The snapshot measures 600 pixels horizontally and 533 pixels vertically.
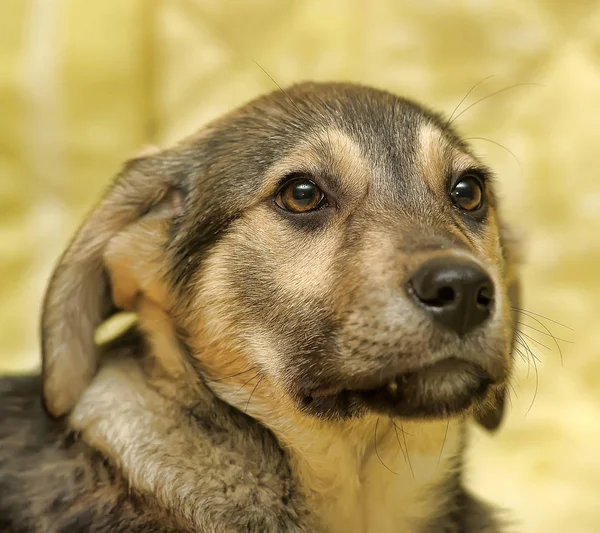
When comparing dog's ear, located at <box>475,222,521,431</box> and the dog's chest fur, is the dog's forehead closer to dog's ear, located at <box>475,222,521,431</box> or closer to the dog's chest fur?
dog's ear, located at <box>475,222,521,431</box>

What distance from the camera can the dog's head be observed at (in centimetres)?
138

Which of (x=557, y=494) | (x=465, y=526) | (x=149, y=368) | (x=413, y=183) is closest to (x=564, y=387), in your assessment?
(x=557, y=494)

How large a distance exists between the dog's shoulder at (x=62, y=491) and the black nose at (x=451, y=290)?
Answer: 72 cm

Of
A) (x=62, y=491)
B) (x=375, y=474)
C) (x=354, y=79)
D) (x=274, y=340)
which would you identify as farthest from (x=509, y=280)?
(x=354, y=79)

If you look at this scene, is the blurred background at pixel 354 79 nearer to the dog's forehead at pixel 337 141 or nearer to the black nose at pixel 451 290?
the dog's forehead at pixel 337 141

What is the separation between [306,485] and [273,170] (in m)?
0.70

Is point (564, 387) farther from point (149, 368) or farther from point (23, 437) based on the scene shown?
point (23, 437)

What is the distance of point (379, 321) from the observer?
1.37 metres

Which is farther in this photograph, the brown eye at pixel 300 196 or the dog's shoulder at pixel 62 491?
the brown eye at pixel 300 196

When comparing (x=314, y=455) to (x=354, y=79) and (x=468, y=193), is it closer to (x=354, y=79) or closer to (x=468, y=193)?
(x=468, y=193)

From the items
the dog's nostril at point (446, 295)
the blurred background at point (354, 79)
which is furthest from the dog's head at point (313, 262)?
the blurred background at point (354, 79)

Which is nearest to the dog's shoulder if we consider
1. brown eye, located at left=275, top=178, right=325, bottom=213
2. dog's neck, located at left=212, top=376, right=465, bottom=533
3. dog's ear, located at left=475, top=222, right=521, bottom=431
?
dog's neck, located at left=212, top=376, right=465, bottom=533

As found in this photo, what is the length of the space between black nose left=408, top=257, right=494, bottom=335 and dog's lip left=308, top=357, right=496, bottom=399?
66 mm

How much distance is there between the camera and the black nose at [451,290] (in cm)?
132
